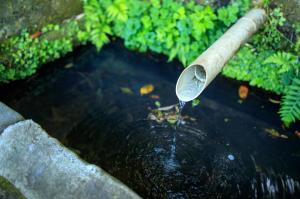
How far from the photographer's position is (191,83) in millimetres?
4574

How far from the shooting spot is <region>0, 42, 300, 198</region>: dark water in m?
4.39

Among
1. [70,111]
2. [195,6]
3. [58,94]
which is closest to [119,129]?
[70,111]

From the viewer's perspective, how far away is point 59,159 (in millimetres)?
3455

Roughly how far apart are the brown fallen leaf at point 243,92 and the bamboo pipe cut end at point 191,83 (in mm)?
1315

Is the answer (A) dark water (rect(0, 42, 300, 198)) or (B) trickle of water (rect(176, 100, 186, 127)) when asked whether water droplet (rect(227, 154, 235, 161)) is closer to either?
(A) dark water (rect(0, 42, 300, 198))

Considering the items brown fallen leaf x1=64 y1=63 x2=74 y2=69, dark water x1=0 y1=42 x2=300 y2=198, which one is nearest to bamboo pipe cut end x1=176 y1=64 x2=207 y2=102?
dark water x1=0 y1=42 x2=300 y2=198

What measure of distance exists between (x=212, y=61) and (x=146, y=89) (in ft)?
6.07

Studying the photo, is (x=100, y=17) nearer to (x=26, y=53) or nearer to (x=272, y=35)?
(x=26, y=53)

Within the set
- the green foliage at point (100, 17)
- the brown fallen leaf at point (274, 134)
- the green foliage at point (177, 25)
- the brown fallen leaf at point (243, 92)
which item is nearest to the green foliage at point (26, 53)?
the green foliage at point (100, 17)

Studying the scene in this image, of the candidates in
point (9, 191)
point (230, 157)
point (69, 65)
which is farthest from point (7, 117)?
point (230, 157)

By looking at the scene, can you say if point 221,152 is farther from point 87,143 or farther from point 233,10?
point 233,10

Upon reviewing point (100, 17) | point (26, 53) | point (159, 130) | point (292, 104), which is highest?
point (100, 17)

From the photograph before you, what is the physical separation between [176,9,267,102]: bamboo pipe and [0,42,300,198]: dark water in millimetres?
775

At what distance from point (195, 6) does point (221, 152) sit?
2.28 metres
